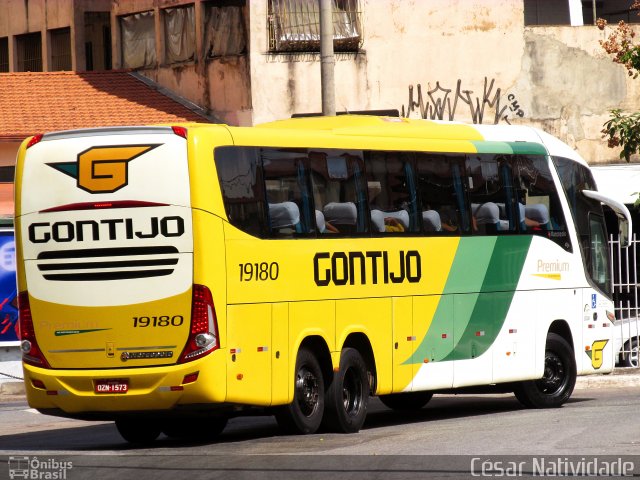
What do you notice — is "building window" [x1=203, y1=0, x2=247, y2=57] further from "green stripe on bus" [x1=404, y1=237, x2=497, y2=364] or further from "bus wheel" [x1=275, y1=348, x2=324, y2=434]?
"bus wheel" [x1=275, y1=348, x2=324, y2=434]

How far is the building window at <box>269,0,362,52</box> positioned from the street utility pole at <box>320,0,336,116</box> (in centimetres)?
931

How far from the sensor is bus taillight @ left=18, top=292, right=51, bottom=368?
560 inches

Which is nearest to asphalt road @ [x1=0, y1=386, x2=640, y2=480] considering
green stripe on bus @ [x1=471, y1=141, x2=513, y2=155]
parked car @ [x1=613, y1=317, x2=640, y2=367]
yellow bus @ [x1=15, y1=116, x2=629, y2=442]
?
yellow bus @ [x1=15, y1=116, x2=629, y2=442]

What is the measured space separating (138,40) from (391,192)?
2114cm

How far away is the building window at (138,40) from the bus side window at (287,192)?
832 inches

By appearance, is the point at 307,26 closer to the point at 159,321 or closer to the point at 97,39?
the point at 97,39

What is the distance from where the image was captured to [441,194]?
1688cm

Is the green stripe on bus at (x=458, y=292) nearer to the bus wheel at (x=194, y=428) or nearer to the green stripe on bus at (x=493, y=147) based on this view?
the green stripe on bus at (x=493, y=147)

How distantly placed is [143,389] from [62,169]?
224cm

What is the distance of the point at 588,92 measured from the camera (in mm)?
34281

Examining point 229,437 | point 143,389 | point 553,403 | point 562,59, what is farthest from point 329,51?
point 562,59

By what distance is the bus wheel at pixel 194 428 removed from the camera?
52.3 feet

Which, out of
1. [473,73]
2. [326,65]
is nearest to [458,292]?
[326,65]

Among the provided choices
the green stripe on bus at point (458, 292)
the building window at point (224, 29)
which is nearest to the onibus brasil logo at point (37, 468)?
the green stripe on bus at point (458, 292)
